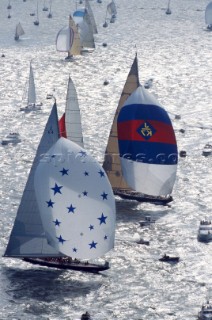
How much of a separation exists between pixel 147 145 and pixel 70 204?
21266 mm

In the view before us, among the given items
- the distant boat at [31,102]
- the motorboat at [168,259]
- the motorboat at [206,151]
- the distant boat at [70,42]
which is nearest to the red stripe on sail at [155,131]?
the motorboat at [168,259]

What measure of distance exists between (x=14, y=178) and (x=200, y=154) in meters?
20.1

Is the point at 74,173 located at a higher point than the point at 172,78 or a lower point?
higher

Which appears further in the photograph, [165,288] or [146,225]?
[146,225]

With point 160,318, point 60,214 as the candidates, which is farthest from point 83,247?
point 160,318

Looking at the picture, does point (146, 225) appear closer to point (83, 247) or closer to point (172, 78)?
point (83, 247)

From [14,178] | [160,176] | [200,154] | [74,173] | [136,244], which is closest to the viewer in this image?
[74,173]

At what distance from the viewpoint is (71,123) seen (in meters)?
113

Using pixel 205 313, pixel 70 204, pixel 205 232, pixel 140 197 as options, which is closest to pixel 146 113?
pixel 140 197

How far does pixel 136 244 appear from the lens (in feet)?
343

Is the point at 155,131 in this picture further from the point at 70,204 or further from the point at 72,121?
the point at 70,204

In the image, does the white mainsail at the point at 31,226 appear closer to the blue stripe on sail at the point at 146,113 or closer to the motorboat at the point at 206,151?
the blue stripe on sail at the point at 146,113

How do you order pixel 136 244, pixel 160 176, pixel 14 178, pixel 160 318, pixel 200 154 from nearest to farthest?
pixel 160 318
pixel 136 244
pixel 160 176
pixel 14 178
pixel 200 154

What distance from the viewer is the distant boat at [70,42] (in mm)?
194875
